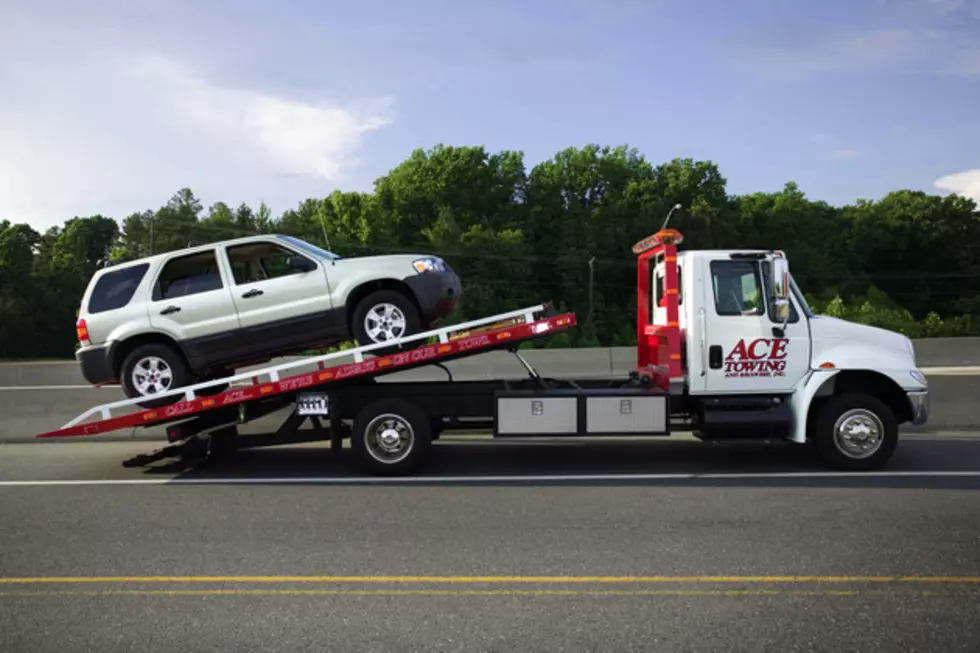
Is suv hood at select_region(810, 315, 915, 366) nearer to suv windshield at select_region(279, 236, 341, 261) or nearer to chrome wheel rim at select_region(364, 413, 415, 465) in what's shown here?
chrome wheel rim at select_region(364, 413, 415, 465)

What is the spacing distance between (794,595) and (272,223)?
79820 millimetres

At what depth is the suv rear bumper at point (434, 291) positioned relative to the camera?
339 inches

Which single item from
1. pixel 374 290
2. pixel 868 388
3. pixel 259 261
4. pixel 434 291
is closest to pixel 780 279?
pixel 868 388

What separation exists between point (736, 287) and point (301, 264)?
4.74 m

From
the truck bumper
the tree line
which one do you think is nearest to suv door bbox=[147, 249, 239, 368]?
the truck bumper

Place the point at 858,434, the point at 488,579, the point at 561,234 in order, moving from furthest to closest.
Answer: the point at 561,234 → the point at 858,434 → the point at 488,579

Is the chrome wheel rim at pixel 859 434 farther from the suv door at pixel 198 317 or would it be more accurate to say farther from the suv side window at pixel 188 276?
the suv side window at pixel 188 276

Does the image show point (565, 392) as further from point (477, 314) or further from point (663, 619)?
point (477, 314)

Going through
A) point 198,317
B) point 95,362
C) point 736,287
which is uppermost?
point 736,287

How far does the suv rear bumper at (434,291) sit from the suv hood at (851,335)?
394 centimetres

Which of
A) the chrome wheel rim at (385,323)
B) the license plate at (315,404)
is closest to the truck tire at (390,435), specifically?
the license plate at (315,404)

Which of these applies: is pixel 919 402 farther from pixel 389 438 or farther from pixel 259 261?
pixel 259 261

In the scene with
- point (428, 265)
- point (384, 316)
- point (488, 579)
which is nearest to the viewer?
point (488, 579)

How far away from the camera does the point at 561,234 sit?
78.6 meters
